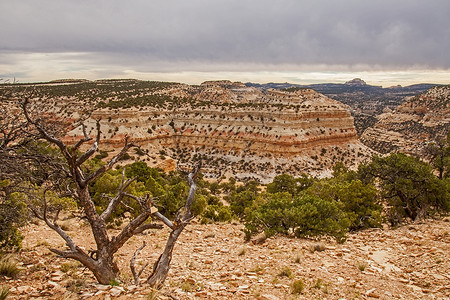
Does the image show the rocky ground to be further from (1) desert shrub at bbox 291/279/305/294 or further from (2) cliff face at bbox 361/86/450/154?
(2) cliff face at bbox 361/86/450/154

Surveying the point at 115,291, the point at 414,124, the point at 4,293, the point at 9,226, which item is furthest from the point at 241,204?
the point at 414,124

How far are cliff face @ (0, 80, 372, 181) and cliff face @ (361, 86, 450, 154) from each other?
1103 inches

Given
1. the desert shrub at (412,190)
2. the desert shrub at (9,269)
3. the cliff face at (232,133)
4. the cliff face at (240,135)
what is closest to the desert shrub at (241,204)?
the desert shrub at (412,190)

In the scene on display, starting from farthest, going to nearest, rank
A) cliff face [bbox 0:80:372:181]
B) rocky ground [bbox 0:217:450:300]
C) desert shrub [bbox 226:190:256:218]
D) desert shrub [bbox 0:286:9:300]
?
cliff face [bbox 0:80:372:181]
desert shrub [bbox 226:190:256:218]
rocky ground [bbox 0:217:450:300]
desert shrub [bbox 0:286:9:300]

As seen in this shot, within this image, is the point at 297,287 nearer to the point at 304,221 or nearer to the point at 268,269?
the point at 268,269

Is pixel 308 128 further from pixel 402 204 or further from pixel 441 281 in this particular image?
pixel 441 281

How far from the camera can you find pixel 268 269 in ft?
26.8

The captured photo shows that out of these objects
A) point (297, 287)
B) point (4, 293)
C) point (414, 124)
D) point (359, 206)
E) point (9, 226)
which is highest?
point (9, 226)

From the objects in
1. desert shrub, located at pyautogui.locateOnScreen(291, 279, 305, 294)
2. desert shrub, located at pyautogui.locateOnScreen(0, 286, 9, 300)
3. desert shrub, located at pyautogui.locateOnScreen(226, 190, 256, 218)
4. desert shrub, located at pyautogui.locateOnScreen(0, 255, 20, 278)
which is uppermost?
desert shrub, located at pyautogui.locateOnScreen(0, 286, 9, 300)

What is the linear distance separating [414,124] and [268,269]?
108124 millimetres

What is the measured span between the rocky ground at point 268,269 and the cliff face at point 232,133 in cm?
3901

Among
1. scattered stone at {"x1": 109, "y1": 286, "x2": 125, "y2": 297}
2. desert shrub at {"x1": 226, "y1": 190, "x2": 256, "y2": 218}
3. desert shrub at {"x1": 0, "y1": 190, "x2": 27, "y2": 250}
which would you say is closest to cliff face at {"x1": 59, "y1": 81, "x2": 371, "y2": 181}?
desert shrub at {"x1": 226, "y1": 190, "x2": 256, "y2": 218}

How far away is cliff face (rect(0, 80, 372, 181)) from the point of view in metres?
52.8

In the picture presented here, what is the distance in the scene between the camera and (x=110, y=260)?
6.39m
